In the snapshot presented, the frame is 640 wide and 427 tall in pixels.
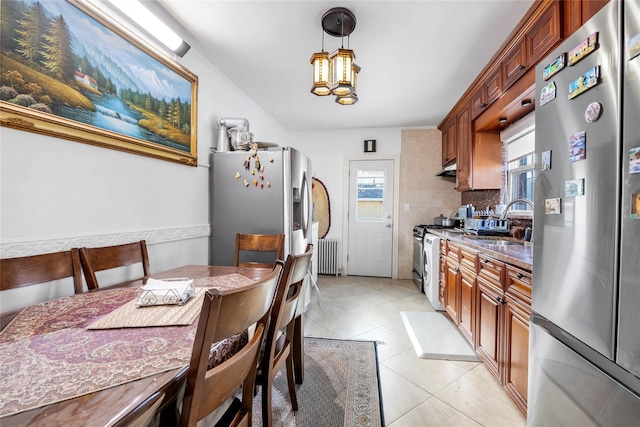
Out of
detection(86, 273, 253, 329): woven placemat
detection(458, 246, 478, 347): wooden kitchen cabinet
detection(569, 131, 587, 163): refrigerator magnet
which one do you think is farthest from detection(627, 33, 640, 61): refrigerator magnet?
detection(458, 246, 478, 347): wooden kitchen cabinet

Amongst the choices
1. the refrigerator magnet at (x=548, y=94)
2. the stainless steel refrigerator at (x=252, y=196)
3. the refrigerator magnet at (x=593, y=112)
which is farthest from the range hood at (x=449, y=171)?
the refrigerator magnet at (x=593, y=112)

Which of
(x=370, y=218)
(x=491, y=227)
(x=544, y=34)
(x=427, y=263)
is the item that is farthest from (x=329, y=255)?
(x=544, y=34)

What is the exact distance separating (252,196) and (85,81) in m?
1.29

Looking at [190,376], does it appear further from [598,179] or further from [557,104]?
[557,104]

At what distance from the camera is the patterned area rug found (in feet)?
4.73

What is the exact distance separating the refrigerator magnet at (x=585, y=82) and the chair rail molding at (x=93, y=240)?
7.69ft

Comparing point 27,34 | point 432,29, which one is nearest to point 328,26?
point 432,29

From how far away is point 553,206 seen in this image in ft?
3.57

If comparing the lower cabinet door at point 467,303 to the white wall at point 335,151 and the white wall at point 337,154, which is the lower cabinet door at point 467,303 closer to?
the white wall at point 337,154

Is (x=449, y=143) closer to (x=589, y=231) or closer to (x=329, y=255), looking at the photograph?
(x=329, y=255)

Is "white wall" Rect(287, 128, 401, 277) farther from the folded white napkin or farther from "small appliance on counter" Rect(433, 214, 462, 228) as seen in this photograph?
the folded white napkin

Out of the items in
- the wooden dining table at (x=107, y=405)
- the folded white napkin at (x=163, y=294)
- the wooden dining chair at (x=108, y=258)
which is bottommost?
the wooden dining table at (x=107, y=405)

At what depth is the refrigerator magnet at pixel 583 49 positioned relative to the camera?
903 millimetres

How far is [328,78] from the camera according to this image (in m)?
1.78
